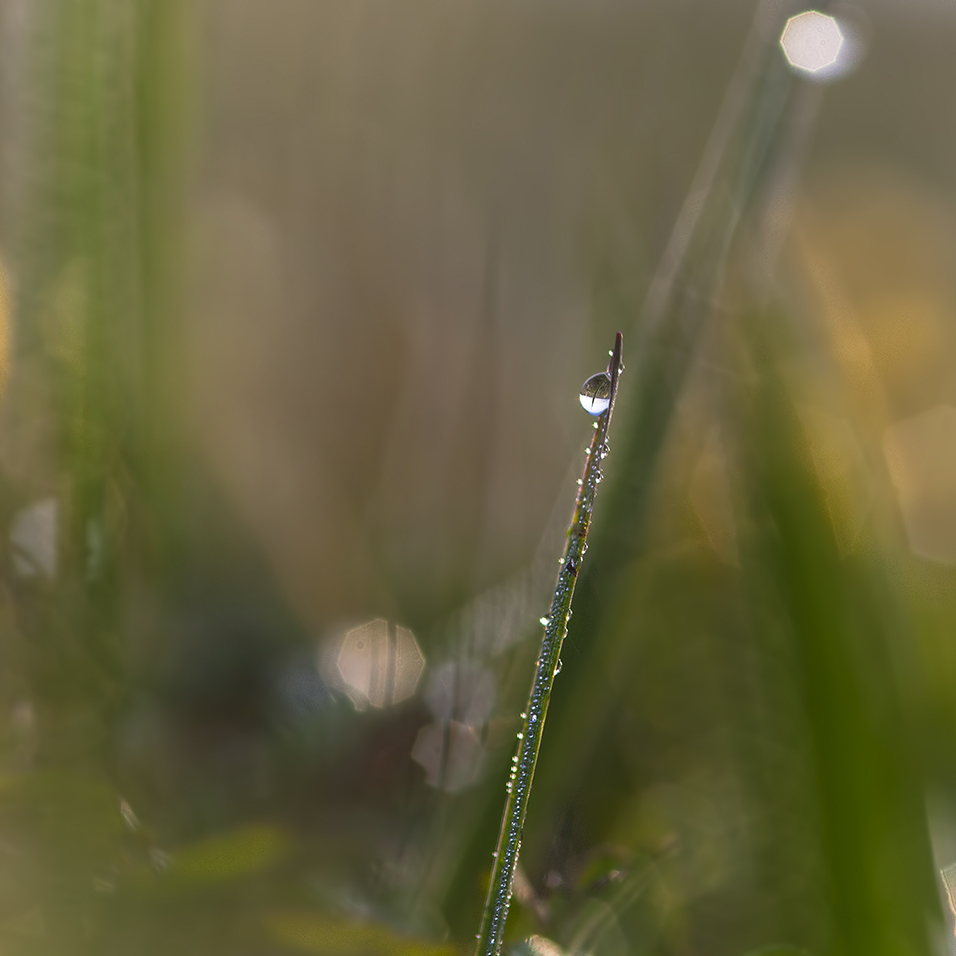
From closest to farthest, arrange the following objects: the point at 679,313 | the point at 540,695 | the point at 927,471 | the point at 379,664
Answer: the point at 540,695 < the point at 679,313 < the point at 379,664 < the point at 927,471

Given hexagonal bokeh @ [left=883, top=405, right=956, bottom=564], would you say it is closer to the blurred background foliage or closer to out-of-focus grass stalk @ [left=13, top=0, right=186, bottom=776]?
the blurred background foliage

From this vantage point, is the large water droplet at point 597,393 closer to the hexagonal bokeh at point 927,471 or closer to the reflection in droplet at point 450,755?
the reflection in droplet at point 450,755

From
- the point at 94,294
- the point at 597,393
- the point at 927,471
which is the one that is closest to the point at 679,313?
the point at 597,393

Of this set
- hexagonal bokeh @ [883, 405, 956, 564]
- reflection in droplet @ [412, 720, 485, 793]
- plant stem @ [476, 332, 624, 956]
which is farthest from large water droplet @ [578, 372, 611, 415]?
hexagonal bokeh @ [883, 405, 956, 564]

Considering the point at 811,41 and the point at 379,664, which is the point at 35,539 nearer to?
the point at 379,664

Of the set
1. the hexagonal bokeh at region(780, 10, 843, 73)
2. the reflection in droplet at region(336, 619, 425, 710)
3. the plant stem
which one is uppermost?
the hexagonal bokeh at region(780, 10, 843, 73)
